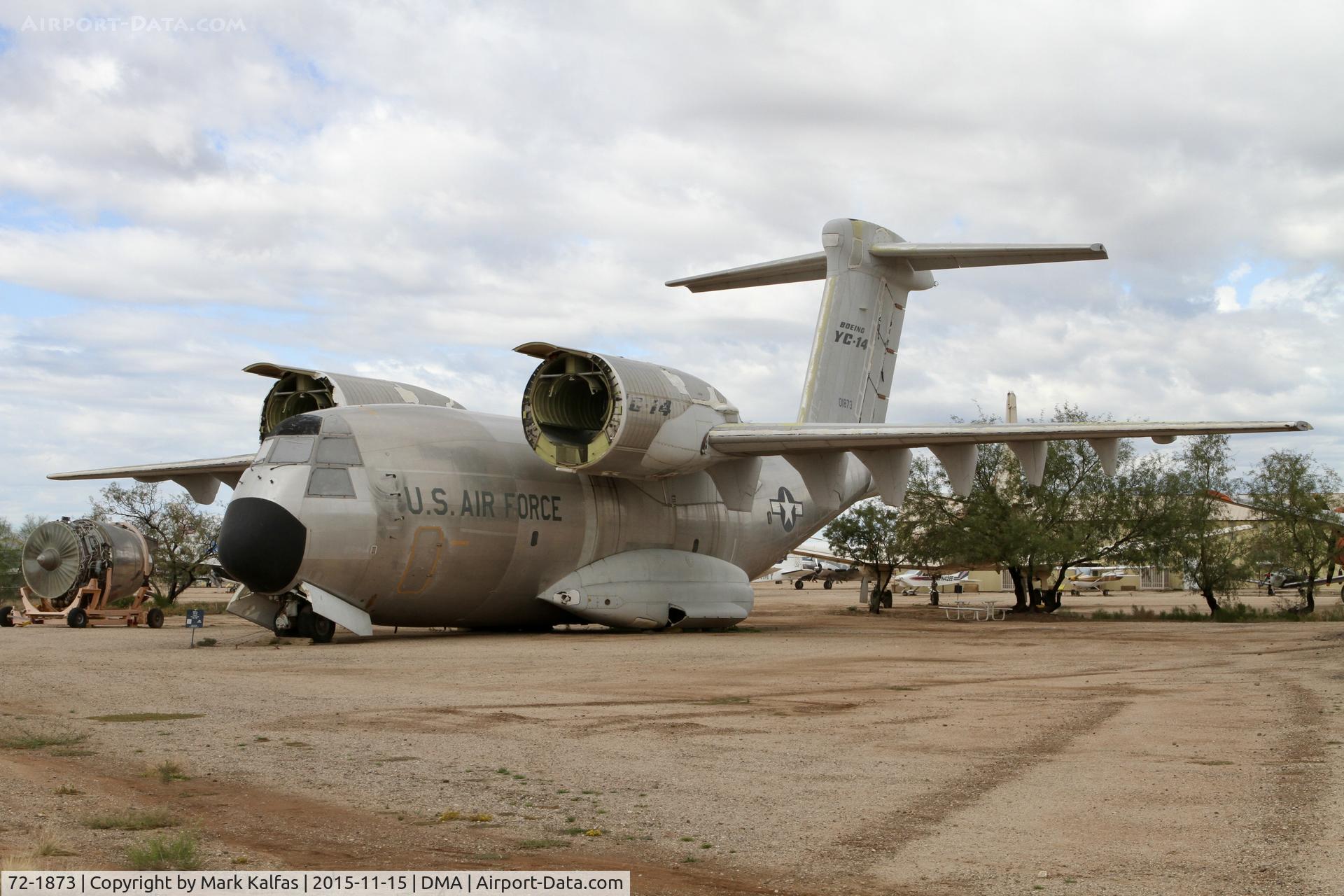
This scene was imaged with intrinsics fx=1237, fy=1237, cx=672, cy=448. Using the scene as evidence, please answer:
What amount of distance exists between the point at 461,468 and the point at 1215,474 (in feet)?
77.8

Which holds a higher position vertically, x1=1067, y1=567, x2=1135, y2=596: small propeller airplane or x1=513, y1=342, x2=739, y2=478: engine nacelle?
x1=513, y1=342, x2=739, y2=478: engine nacelle

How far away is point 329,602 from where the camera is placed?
17891 mm

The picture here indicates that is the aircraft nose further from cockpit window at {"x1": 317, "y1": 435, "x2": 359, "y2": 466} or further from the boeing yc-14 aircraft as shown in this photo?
cockpit window at {"x1": 317, "y1": 435, "x2": 359, "y2": 466}

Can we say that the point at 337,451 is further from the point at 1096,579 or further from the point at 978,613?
the point at 1096,579

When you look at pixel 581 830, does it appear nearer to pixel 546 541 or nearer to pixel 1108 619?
pixel 546 541

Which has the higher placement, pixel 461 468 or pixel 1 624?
pixel 461 468

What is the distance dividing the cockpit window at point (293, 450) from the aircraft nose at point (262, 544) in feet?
2.63

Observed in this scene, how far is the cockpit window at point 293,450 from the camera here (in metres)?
17.8

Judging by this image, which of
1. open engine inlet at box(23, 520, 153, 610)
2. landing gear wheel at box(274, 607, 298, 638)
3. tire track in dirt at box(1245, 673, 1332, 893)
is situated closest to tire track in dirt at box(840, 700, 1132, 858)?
tire track in dirt at box(1245, 673, 1332, 893)

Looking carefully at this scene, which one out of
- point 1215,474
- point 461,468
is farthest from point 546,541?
point 1215,474

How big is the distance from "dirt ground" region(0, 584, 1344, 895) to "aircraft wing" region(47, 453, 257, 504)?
965 centimetres

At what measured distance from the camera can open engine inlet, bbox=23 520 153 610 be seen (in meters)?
25.0

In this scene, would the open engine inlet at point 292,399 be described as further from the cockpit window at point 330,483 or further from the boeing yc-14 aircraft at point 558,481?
the cockpit window at point 330,483

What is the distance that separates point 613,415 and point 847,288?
7661 millimetres
